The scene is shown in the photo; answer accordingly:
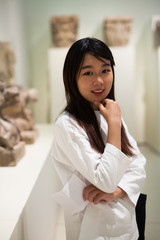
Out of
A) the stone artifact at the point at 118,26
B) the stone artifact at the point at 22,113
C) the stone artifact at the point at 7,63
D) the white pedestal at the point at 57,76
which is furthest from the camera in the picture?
the stone artifact at the point at 7,63

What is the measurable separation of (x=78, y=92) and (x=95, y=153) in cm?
24

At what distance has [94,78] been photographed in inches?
37.1

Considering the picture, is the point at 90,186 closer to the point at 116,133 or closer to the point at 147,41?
the point at 116,133

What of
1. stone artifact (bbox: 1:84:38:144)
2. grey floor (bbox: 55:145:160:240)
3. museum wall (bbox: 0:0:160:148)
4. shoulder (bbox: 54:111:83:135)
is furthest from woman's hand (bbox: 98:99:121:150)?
museum wall (bbox: 0:0:160:148)

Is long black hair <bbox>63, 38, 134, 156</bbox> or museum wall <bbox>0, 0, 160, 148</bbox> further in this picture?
museum wall <bbox>0, 0, 160, 148</bbox>

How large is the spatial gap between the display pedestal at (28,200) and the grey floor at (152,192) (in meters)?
0.22

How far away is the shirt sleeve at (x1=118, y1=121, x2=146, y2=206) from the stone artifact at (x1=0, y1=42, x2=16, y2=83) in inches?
104

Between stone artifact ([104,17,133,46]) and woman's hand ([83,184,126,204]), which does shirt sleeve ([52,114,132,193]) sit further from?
stone artifact ([104,17,133,46])

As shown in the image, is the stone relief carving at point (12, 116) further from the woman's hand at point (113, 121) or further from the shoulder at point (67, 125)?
the woman's hand at point (113, 121)

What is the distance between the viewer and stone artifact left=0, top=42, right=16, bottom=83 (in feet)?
10.9

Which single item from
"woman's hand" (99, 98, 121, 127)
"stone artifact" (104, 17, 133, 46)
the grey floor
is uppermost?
"stone artifact" (104, 17, 133, 46)

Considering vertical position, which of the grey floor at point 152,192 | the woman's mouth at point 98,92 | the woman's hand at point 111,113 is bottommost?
the grey floor at point 152,192

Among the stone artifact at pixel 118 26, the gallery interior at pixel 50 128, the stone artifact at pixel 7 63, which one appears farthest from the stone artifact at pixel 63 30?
the stone artifact at pixel 7 63

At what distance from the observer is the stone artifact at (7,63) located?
3322 mm
